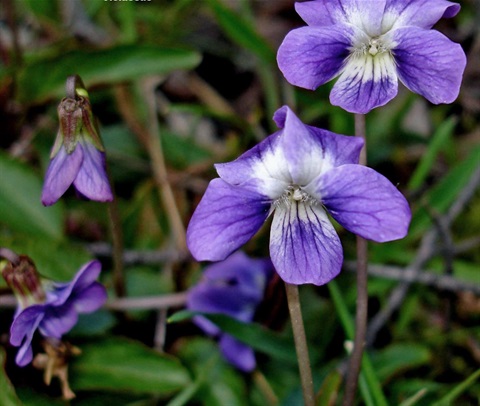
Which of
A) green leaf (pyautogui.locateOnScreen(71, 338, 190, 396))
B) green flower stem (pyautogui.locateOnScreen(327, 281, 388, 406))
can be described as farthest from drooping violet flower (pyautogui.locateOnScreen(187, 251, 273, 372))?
green flower stem (pyautogui.locateOnScreen(327, 281, 388, 406))

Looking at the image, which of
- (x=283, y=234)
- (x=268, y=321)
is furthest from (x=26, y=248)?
(x=283, y=234)

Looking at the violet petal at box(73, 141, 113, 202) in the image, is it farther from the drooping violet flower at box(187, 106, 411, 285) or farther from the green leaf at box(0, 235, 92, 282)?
the green leaf at box(0, 235, 92, 282)

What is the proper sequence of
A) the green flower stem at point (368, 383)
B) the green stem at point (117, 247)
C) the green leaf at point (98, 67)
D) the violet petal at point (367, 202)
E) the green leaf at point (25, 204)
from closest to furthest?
the violet petal at point (367, 202), the green flower stem at point (368, 383), the green stem at point (117, 247), the green leaf at point (25, 204), the green leaf at point (98, 67)

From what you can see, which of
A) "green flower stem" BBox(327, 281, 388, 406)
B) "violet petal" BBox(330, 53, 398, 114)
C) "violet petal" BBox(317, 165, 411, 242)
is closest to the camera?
"violet petal" BBox(317, 165, 411, 242)

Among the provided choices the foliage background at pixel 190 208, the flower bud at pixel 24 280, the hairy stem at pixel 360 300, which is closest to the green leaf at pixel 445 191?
the foliage background at pixel 190 208

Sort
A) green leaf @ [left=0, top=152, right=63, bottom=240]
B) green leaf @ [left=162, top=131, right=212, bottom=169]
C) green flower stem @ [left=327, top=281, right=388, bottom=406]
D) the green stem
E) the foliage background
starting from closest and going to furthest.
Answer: green flower stem @ [left=327, top=281, right=388, bottom=406], the green stem, the foliage background, green leaf @ [left=0, top=152, right=63, bottom=240], green leaf @ [left=162, top=131, right=212, bottom=169]

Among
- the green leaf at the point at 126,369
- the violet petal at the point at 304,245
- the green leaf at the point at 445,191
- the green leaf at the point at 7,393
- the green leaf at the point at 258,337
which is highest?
the violet petal at the point at 304,245

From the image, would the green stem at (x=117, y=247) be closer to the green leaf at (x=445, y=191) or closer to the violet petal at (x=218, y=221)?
the violet petal at (x=218, y=221)

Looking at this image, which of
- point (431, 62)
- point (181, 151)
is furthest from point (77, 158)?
point (181, 151)
